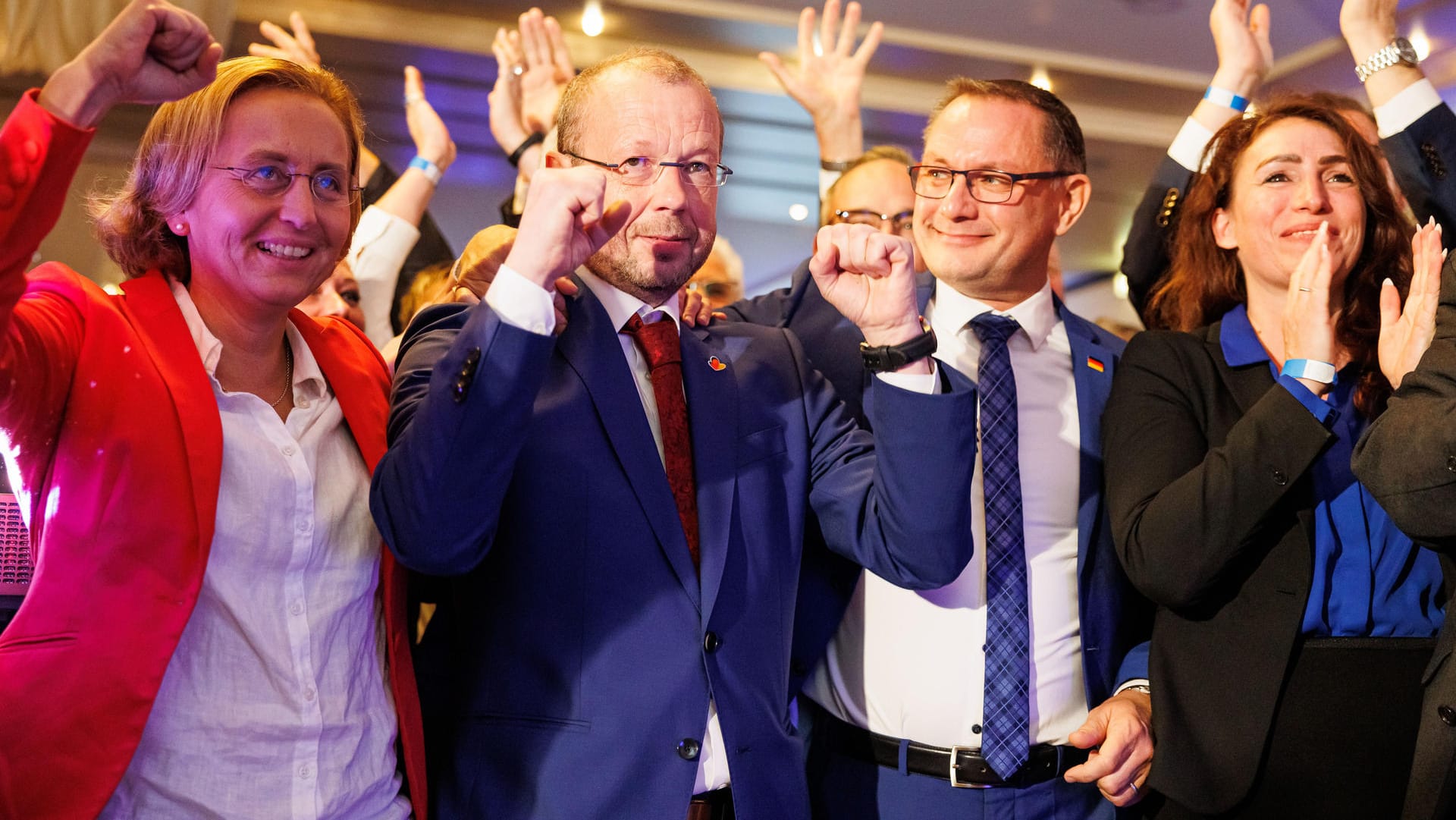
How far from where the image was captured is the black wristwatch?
5.34 ft

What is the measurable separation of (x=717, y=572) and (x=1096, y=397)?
2.81 ft

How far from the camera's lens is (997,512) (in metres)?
1.95

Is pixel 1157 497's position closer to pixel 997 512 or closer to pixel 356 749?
pixel 997 512

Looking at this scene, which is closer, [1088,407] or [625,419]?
[625,419]

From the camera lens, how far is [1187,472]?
72.1 inches

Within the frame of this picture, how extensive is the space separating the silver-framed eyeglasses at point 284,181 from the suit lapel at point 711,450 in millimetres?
534

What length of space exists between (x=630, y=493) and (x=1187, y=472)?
877 millimetres

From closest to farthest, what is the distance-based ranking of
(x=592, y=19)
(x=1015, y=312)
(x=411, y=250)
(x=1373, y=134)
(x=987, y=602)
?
(x=987, y=602) → (x=1015, y=312) → (x=1373, y=134) → (x=411, y=250) → (x=592, y=19)

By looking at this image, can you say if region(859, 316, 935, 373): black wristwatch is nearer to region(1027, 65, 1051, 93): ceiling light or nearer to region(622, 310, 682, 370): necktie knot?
region(622, 310, 682, 370): necktie knot

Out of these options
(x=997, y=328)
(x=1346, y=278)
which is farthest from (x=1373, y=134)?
(x=997, y=328)

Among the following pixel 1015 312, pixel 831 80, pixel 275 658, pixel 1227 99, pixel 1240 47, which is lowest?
pixel 275 658

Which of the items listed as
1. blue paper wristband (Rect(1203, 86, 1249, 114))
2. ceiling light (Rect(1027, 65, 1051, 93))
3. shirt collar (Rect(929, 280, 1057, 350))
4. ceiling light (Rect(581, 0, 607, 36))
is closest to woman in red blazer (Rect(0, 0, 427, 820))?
shirt collar (Rect(929, 280, 1057, 350))

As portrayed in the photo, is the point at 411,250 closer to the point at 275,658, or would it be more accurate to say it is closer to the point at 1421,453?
the point at 275,658

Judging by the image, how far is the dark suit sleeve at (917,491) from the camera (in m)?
1.59
